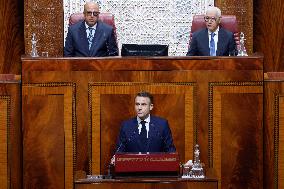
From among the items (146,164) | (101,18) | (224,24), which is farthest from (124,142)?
(224,24)

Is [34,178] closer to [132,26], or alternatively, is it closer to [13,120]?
[13,120]

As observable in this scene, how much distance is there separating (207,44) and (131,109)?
90 cm

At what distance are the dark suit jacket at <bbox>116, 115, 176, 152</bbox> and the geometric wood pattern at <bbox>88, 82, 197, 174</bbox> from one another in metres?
0.20

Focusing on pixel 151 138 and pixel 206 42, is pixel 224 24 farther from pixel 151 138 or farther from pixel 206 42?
pixel 151 138

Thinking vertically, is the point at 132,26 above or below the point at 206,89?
above

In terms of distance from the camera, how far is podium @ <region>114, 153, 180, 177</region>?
4.34 meters

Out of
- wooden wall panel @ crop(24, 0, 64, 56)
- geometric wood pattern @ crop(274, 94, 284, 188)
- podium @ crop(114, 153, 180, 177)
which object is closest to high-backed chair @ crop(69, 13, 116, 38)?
wooden wall panel @ crop(24, 0, 64, 56)

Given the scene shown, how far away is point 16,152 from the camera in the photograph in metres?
5.29

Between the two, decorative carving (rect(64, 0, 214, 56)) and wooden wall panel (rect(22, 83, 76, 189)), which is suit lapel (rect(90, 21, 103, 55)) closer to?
wooden wall panel (rect(22, 83, 76, 189))

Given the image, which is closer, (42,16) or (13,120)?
(13,120)

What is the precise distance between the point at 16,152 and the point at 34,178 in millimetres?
244

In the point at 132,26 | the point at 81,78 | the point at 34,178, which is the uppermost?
the point at 132,26

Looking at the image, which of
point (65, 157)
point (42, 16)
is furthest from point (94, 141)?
point (42, 16)

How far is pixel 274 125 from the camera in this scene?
531 cm
